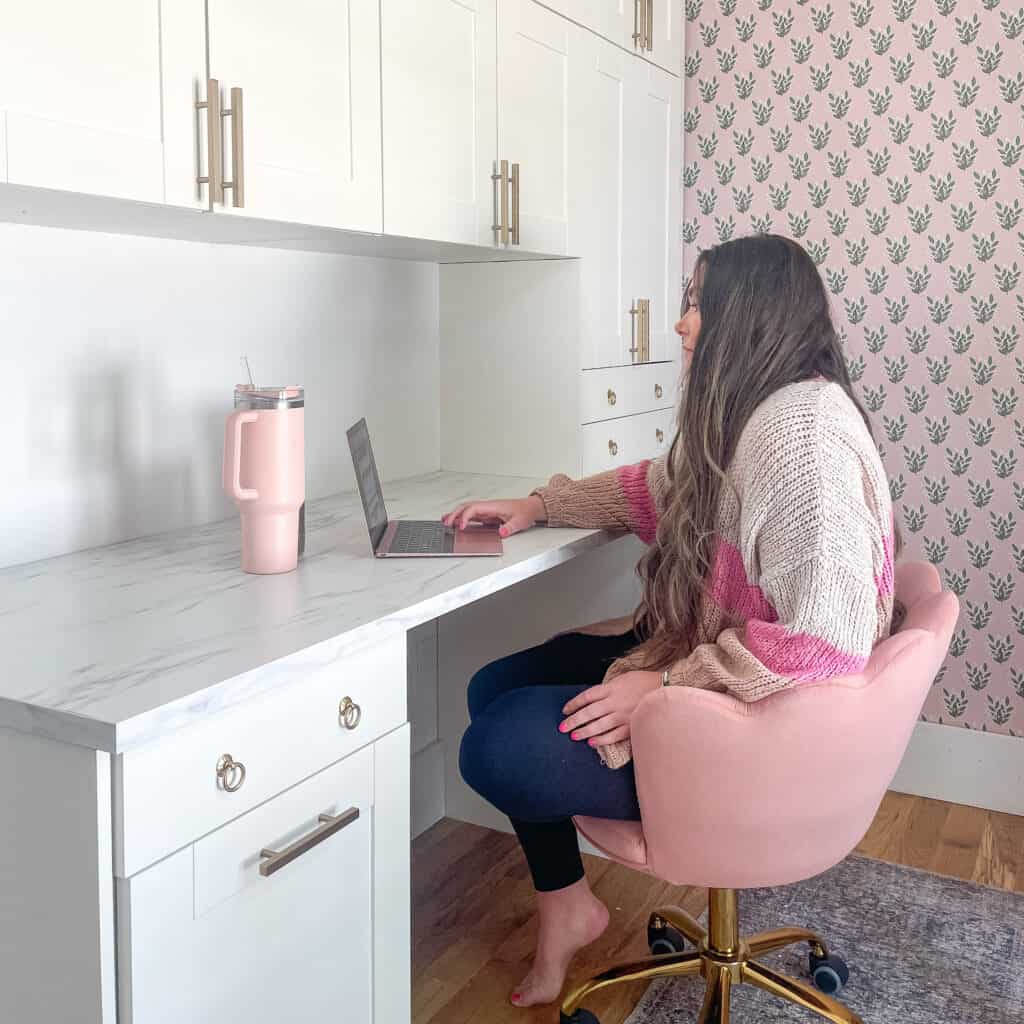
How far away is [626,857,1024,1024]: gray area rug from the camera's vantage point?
1.87 metres

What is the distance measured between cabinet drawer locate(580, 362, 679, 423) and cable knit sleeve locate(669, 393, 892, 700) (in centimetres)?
101

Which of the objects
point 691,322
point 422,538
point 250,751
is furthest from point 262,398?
point 691,322

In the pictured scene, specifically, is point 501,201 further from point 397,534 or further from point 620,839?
point 620,839

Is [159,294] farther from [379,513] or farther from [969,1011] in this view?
[969,1011]

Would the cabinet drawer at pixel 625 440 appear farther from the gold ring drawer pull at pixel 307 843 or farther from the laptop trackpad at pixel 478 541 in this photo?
the gold ring drawer pull at pixel 307 843

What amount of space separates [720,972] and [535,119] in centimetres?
160

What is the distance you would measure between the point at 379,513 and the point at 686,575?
0.50 m

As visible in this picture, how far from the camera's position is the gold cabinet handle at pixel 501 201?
2.13 metres

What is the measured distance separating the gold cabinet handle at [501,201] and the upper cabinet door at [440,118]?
0.01 m

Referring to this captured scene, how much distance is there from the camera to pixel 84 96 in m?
1.30

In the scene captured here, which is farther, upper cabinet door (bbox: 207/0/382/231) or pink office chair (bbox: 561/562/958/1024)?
upper cabinet door (bbox: 207/0/382/231)

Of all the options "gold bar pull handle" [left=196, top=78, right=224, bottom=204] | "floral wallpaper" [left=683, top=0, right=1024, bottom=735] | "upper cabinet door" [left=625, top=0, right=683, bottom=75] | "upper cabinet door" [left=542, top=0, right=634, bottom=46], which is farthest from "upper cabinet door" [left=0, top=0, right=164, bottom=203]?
"floral wallpaper" [left=683, top=0, right=1024, bottom=735]

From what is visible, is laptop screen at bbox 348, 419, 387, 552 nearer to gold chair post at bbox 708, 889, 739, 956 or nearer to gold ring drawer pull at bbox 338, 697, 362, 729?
gold ring drawer pull at bbox 338, 697, 362, 729

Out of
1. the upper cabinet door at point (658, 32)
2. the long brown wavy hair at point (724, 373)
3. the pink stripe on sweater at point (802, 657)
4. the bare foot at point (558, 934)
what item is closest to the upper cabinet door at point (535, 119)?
the upper cabinet door at point (658, 32)
